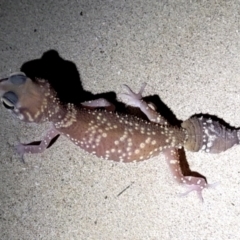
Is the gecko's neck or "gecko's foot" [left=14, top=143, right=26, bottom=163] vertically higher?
the gecko's neck

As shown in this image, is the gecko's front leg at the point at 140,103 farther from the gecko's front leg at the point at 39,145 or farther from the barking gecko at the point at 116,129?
the gecko's front leg at the point at 39,145

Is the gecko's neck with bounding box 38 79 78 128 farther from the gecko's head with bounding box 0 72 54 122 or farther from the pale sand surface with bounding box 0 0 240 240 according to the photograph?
the pale sand surface with bounding box 0 0 240 240

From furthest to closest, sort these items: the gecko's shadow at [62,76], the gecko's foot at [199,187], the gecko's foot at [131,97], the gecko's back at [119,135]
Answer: the gecko's shadow at [62,76] < the gecko's foot at [131,97] < the gecko's foot at [199,187] < the gecko's back at [119,135]

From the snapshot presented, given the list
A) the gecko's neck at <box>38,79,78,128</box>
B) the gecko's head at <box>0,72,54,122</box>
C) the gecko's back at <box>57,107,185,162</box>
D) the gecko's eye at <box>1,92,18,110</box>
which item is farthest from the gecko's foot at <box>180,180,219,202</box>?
the gecko's eye at <box>1,92,18,110</box>

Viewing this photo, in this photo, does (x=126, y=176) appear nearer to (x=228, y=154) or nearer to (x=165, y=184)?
(x=165, y=184)

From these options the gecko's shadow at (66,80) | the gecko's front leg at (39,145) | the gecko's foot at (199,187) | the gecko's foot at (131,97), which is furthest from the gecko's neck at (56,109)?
the gecko's foot at (199,187)
